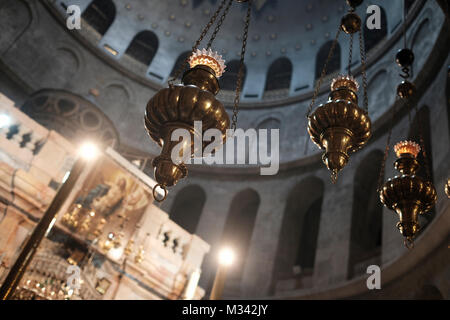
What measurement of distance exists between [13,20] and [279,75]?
10.3 metres

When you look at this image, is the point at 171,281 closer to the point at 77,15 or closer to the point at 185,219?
the point at 185,219

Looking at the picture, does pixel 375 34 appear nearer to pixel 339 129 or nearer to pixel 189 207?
pixel 189 207

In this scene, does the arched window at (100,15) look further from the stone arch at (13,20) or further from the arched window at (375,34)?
the arched window at (375,34)

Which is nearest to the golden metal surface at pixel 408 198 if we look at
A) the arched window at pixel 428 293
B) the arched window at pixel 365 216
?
the arched window at pixel 428 293

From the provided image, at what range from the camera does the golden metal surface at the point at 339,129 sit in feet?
8.50

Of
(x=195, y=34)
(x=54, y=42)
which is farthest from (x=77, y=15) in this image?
(x=195, y=34)

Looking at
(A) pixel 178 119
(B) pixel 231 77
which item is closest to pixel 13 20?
(B) pixel 231 77

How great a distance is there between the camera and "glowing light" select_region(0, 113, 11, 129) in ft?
19.7

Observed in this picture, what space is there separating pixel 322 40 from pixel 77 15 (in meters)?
9.78

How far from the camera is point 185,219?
15.6m

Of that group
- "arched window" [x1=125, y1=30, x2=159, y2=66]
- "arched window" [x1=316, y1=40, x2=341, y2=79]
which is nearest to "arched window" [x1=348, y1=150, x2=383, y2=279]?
"arched window" [x1=316, y1=40, x2=341, y2=79]

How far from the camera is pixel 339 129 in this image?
104 inches

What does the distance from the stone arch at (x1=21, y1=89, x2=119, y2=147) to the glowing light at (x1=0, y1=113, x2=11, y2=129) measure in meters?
4.41

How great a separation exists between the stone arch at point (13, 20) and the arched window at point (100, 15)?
300cm
